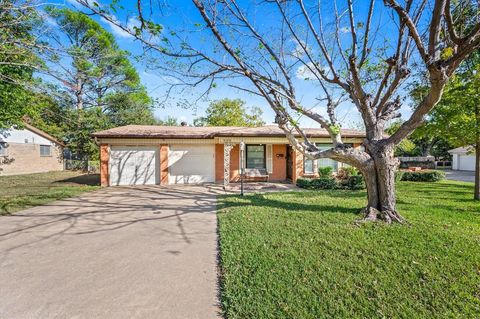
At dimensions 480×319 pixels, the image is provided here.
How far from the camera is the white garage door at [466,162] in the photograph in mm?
24566

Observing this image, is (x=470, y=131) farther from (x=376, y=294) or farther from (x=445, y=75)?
(x=376, y=294)

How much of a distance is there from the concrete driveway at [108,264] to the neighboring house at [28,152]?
1542cm

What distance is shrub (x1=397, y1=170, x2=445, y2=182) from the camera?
13868 millimetres

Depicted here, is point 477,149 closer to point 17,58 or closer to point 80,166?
point 17,58

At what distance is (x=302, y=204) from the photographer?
748 cm

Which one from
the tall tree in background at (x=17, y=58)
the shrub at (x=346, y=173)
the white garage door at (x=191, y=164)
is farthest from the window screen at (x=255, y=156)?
the tall tree in background at (x=17, y=58)

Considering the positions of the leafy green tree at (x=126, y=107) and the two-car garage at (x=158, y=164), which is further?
the leafy green tree at (x=126, y=107)

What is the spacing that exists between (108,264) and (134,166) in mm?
9668

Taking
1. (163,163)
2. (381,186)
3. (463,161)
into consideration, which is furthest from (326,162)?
(463,161)

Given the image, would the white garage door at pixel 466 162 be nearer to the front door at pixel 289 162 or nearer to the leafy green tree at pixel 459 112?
the leafy green tree at pixel 459 112

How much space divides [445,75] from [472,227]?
3.95 meters

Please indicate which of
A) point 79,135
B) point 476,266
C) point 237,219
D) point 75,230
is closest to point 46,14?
point 75,230

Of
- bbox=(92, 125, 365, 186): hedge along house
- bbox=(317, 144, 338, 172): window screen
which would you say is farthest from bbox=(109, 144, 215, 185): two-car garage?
bbox=(317, 144, 338, 172): window screen

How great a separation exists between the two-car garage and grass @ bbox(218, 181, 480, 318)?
7319mm
